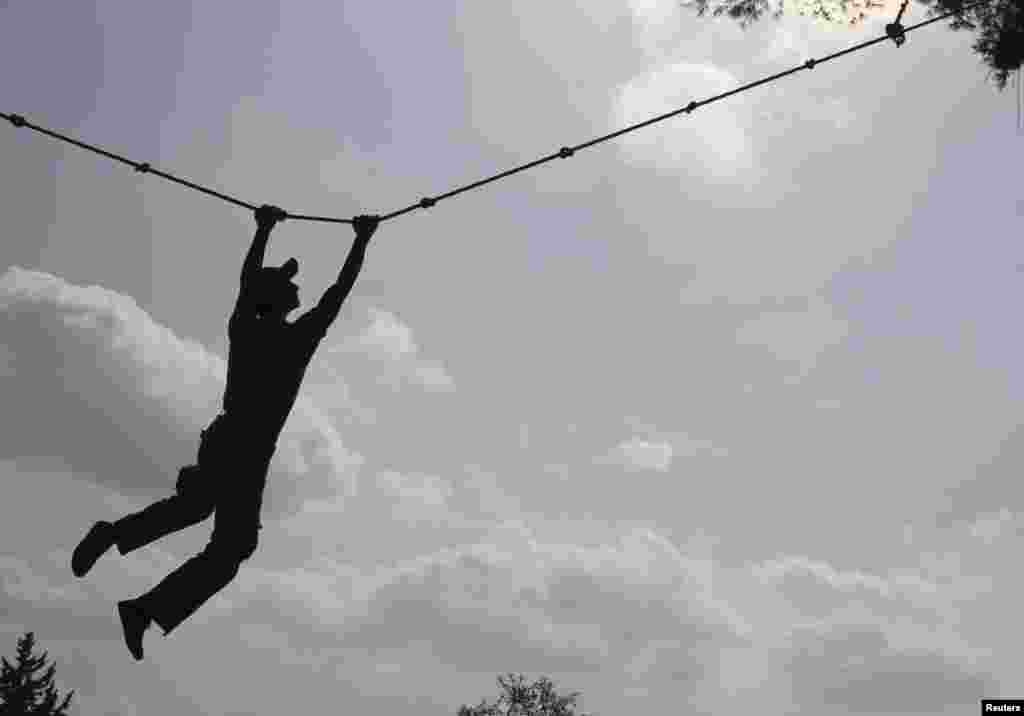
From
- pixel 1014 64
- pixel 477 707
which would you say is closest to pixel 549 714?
pixel 477 707

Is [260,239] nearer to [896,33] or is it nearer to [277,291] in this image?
[277,291]

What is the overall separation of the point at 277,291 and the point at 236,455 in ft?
3.82

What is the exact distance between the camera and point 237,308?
687 cm

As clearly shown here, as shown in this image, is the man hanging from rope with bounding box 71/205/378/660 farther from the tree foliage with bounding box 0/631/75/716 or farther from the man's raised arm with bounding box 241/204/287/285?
the tree foliage with bounding box 0/631/75/716

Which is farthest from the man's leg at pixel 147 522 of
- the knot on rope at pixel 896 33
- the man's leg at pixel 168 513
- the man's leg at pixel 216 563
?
the knot on rope at pixel 896 33

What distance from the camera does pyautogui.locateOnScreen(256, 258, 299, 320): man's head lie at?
22.3 feet

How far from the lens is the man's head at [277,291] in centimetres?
680

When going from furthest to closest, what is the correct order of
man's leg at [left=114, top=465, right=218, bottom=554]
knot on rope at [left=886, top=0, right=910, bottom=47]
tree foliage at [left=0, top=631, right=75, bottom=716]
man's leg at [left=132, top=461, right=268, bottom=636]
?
tree foliage at [left=0, top=631, right=75, bottom=716]
knot on rope at [left=886, top=0, right=910, bottom=47]
man's leg at [left=114, top=465, right=218, bottom=554]
man's leg at [left=132, top=461, right=268, bottom=636]

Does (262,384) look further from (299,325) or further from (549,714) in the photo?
(549,714)

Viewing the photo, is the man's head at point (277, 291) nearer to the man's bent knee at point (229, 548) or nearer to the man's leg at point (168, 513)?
the man's leg at point (168, 513)

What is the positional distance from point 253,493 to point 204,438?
514 mm

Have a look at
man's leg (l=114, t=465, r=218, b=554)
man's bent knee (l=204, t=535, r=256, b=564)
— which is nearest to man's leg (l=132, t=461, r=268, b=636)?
man's bent knee (l=204, t=535, r=256, b=564)

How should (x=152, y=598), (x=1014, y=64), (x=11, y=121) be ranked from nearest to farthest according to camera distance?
(x=152, y=598)
(x=11, y=121)
(x=1014, y=64)

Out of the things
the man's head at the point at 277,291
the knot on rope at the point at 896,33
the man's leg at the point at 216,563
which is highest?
the knot on rope at the point at 896,33
